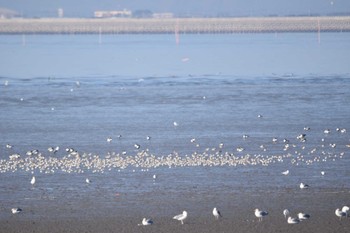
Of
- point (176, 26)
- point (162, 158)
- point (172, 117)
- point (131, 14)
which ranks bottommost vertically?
point (131, 14)

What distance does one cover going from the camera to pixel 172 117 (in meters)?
24.3

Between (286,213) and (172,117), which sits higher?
(286,213)

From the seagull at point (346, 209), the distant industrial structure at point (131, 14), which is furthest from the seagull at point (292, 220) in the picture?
the distant industrial structure at point (131, 14)

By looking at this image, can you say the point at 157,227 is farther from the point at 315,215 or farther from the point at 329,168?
the point at 329,168

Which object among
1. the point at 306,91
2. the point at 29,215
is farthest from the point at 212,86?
the point at 29,215

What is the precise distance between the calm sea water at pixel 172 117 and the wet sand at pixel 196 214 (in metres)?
0.58

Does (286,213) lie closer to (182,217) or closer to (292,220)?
(292,220)

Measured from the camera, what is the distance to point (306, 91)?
3070 cm

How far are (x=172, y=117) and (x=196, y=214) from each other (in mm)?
11068

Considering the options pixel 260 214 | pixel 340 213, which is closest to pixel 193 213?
pixel 260 214

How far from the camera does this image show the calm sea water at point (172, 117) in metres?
15.6

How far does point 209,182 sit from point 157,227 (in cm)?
308

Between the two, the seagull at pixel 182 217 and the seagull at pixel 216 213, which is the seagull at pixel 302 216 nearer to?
the seagull at pixel 216 213

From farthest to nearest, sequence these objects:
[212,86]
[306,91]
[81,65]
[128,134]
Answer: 1. [81,65]
2. [212,86]
3. [306,91]
4. [128,134]
